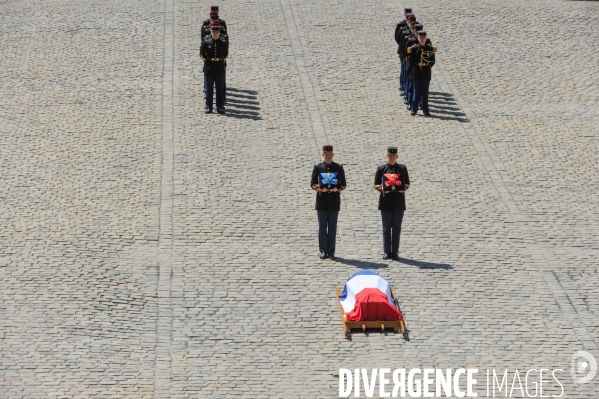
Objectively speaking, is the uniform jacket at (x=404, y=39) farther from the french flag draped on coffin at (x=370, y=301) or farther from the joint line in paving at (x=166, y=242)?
the french flag draped on coffin at (x=370, y=301)

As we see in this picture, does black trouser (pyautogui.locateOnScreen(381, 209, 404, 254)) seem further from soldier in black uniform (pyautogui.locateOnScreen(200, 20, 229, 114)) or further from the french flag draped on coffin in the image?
soldier in black uniform (pyautogui.locateOnScreen(200, 20, 229, 114))

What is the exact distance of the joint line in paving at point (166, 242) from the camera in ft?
44.8

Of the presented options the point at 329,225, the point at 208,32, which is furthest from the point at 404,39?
the point at 329,225

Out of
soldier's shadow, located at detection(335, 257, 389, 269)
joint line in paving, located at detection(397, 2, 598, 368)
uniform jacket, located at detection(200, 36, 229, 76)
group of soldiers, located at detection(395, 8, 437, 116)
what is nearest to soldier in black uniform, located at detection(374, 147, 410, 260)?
soldier's shadow, located at detection(335, 257, 389, 269)

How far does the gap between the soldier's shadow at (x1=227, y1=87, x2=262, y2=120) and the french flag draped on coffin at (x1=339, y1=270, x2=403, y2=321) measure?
7.88 meters

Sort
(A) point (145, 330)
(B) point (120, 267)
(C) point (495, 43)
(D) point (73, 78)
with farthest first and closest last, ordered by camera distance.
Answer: (C) point (495, 43)
(D) point (73, 78)
(B) point (120, 267)
(A) point (145, 330)

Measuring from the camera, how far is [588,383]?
44.5 feet

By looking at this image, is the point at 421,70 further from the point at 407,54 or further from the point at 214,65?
the point at 214,65

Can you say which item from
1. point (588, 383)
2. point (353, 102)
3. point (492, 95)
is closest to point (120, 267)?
point (588, 383)

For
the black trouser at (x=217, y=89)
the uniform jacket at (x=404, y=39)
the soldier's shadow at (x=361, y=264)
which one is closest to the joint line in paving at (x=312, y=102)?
the soldier's shadow at (x=361, y=264)

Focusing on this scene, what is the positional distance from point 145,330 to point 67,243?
2756 mm

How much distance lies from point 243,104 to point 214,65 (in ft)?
3.28

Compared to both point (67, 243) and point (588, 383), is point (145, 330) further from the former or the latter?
point (588, 383)

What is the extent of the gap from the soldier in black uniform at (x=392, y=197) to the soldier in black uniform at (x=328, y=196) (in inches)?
21.3
